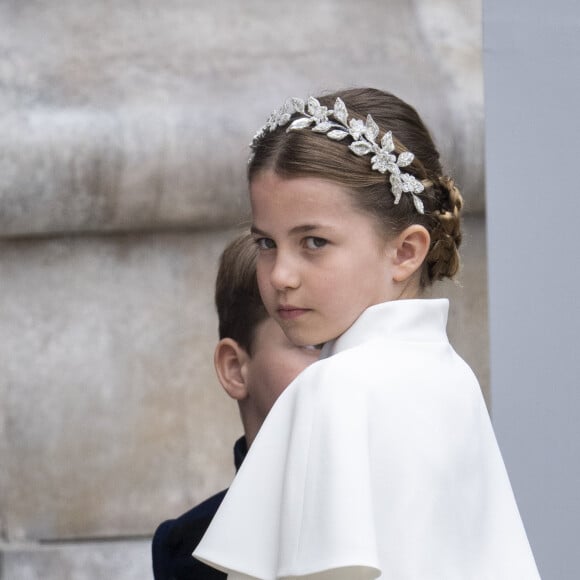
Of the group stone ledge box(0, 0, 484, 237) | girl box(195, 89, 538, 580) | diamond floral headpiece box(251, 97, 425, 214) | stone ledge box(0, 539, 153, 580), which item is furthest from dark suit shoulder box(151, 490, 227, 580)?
stone ledge box(0, 0, 484, 237)

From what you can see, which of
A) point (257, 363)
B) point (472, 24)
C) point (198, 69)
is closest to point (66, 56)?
point (198, 69)

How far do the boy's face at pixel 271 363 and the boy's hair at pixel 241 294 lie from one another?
3 centimetres

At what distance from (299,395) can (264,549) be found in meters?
0.18

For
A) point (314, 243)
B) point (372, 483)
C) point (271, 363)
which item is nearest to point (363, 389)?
point (372, 483)

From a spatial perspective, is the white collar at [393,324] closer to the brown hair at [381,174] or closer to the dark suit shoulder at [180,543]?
the brown hair at [381,174]

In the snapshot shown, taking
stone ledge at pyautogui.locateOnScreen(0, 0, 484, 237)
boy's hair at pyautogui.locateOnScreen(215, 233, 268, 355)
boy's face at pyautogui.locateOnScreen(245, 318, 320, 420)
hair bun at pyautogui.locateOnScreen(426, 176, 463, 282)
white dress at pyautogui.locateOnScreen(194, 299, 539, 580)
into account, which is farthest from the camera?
stone ledge at pyautogui.locateOnScreen(0, 0, 484, 237)

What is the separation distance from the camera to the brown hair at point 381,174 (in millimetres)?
1468

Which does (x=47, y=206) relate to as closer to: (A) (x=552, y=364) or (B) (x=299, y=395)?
(A) (x=552, y=364)

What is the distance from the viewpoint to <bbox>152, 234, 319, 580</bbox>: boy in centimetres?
209

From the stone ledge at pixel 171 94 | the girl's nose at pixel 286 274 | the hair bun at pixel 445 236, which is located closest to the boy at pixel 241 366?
the hair bun at pixel 445 236

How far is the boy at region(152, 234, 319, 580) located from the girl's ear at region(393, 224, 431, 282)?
1.92ft

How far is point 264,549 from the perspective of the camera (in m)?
1.35

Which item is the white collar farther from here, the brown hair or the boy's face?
the boy's face

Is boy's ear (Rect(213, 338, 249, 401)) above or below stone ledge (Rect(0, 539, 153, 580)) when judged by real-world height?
above
